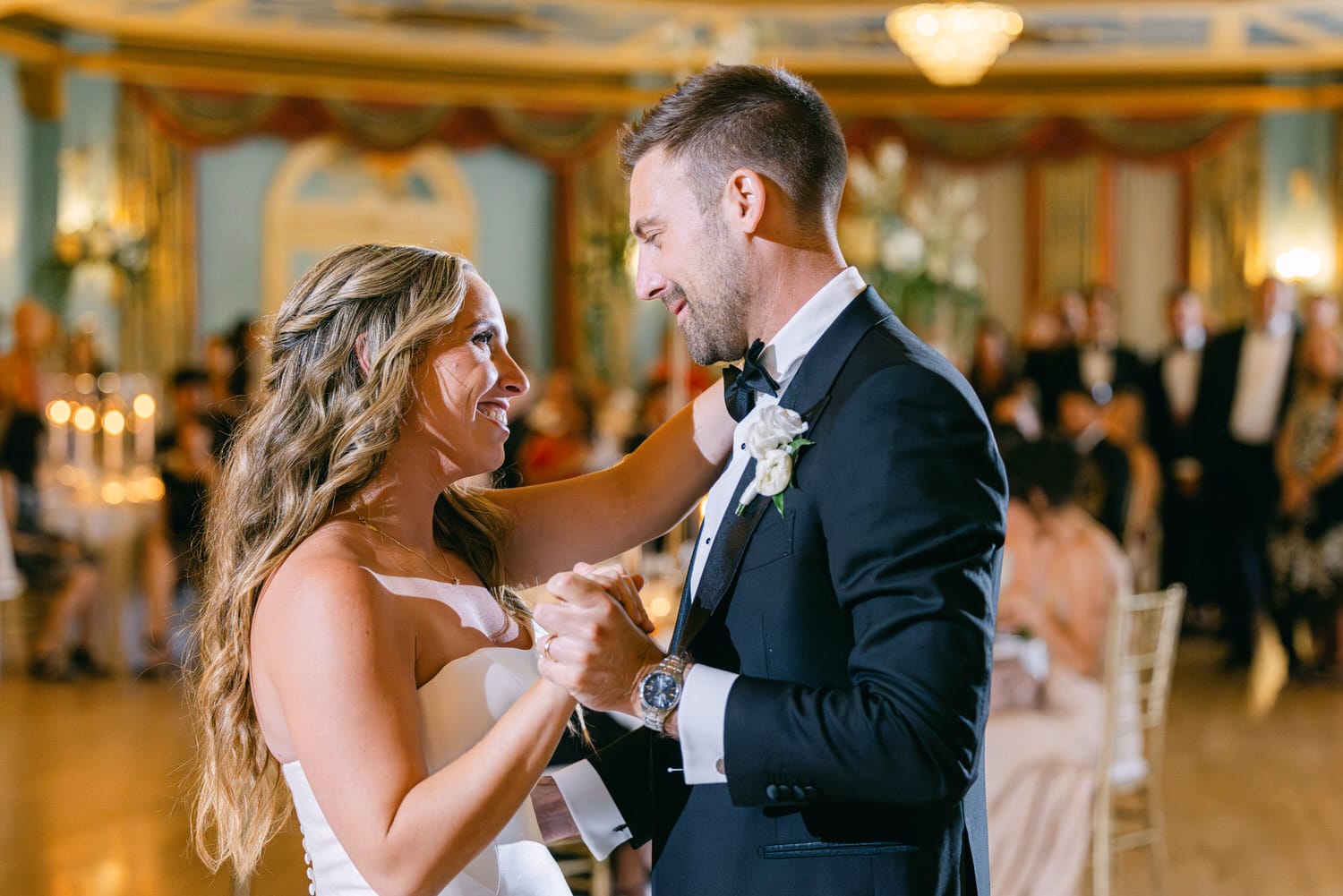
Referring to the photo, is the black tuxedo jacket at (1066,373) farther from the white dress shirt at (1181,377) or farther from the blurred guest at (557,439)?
the blurred guest at (557,439)

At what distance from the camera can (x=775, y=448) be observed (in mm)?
1536

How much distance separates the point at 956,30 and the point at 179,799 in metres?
5.72

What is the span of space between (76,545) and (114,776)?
2.31m

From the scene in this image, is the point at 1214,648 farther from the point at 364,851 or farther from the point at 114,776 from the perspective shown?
the point at 364,851

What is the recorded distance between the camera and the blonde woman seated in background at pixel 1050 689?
3.81m

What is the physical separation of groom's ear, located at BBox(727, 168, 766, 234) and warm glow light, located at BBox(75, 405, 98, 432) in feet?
22.4

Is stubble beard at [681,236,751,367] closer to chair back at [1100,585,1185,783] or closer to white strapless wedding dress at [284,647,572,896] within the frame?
white strapless wedding dress at [284,647,572,896]

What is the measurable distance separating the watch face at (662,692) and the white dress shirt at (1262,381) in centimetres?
748

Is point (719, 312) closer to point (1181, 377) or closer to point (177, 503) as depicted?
point (177, 503)

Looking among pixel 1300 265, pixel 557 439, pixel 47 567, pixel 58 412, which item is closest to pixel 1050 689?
pixel 557 439

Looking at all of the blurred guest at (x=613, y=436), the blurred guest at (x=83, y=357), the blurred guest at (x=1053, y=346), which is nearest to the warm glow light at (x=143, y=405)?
the blurred guest at (x=83, y=357)

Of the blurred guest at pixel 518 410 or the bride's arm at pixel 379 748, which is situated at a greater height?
the bride's arm at pixel 379 748

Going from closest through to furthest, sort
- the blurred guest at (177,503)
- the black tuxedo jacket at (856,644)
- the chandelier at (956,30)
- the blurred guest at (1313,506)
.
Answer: the black tuxedo jacket at (856,644) < the blurred guest at (177,503) < the blurred guest at (1313,506) < the chandelier at (956,30)

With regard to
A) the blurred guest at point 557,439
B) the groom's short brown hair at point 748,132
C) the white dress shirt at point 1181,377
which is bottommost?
the blurred guest at point 557,439
